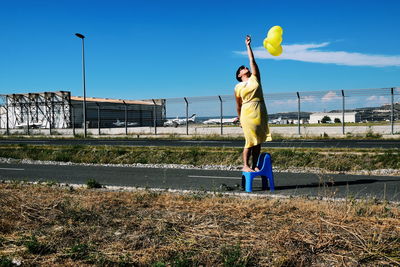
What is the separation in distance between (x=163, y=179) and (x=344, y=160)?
5.31 metres

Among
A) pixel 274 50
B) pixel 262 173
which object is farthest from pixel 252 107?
pixel 262 173

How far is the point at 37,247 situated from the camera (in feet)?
11.3

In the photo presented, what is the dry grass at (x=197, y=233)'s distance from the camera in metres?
3.18

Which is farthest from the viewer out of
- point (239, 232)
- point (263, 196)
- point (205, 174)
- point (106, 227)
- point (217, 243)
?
point (205, 174)

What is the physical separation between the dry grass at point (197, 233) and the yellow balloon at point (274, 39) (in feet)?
9.02

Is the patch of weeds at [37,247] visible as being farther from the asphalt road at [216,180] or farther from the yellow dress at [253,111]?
the yellow dress at [253,111]

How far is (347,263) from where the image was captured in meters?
3.06

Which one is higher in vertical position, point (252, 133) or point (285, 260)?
point (252, 133)

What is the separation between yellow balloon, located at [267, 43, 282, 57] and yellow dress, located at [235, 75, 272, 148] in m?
0.51

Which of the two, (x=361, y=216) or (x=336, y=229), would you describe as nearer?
(x=336, y=229)

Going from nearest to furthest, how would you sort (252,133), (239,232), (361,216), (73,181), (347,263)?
(347,263) → (239,232) → (361,216) → (252,133) → (73,181)

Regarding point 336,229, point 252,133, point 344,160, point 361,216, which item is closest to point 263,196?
point 252,133

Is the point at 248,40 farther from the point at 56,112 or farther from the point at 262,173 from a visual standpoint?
the point at 56,112

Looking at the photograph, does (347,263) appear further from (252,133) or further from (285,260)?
(252,133)
